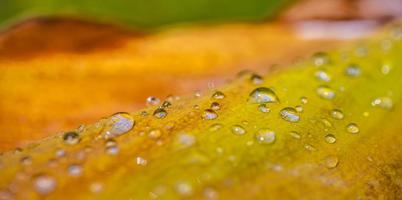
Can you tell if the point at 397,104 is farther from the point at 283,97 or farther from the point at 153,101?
the point at 153,101

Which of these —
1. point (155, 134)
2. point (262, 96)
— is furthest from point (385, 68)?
point (155, 134)

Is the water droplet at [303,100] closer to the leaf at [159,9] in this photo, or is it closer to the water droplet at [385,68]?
the water droplet at [385,68]

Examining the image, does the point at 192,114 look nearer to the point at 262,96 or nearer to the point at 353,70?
the point at 262,96

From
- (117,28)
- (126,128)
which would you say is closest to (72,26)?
(117,28)

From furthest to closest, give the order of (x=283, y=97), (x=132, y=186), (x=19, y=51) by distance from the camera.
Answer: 1. (x=19, y=51)
2. (x=283, y=97)
3. (x=132, y=186)

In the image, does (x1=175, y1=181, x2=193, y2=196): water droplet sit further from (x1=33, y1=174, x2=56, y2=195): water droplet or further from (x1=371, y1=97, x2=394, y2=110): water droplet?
(x1=371, y1=97, x2=394, y2=110): water droplet

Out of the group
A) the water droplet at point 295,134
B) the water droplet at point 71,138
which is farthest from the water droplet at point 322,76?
the water droplet at point 71,138

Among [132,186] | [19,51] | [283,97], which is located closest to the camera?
[132,186]
